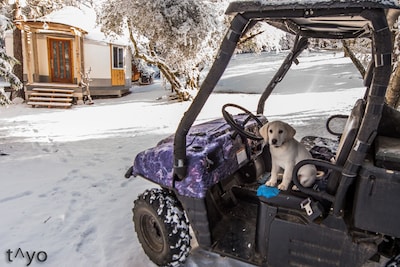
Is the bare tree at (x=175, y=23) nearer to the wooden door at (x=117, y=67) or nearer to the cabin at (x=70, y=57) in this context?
the cabin at (x=70, y=57)

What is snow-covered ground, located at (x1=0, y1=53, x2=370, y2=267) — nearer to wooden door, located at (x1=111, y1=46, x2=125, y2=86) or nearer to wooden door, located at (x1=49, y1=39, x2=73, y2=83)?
wooden door, located at (x1=111, y1=46, x2=125, y2=86)

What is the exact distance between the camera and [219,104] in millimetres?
12484

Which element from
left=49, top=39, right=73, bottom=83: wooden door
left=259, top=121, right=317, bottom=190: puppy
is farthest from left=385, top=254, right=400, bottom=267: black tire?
left=49, top=39, right=73, bottom=83: wooden door

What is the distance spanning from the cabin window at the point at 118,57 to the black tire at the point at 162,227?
14558 millimetres

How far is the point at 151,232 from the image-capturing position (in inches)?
110

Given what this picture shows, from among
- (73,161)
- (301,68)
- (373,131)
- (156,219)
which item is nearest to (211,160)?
(156,219)

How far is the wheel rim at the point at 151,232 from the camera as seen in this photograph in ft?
8.94

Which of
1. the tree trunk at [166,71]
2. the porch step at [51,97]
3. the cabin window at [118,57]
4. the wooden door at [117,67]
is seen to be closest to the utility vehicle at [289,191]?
the tree trunk at [166,71]

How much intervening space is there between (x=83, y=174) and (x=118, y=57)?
12.9 m

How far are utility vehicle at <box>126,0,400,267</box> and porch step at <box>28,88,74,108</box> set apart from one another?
432 inches

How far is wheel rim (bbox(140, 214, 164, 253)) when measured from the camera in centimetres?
272

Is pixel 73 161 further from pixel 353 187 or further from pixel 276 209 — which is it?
pixel 353 187

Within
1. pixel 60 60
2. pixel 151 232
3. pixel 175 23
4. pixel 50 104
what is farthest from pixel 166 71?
pixel 151 232

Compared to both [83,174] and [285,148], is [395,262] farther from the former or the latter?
[83,174]
